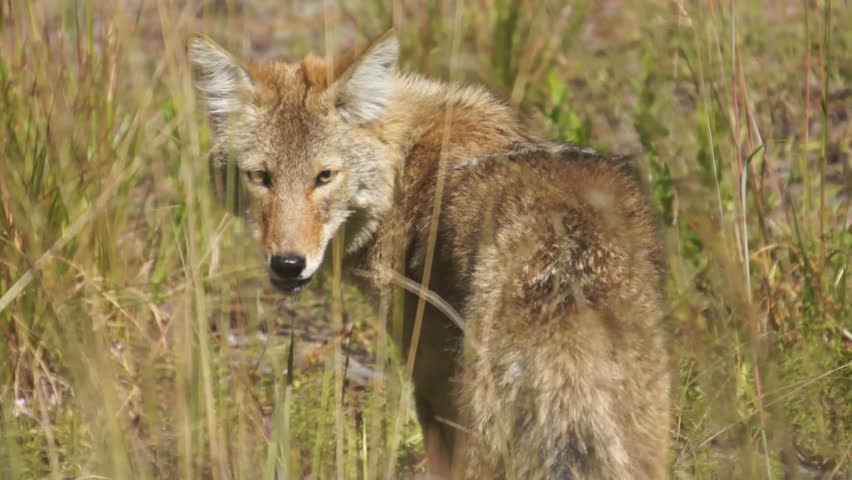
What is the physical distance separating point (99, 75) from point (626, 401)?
2.66m

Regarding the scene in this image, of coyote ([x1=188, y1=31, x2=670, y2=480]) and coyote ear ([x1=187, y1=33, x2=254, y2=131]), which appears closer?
coyote ([x1=188, y1=31, x2=670, y2=480])

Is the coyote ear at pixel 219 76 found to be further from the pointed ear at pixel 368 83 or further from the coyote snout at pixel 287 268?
the coyote snout at pixel 287 268

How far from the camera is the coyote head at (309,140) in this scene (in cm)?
416

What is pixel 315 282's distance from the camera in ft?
19.0

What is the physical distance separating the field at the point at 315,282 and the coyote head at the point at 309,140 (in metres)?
0.16

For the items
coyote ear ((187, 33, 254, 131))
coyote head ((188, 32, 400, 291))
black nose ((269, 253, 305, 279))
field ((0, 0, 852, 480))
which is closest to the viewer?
field ((0, 0, 852, 480))

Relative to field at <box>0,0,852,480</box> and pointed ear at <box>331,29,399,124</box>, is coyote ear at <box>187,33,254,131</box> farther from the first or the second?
pointed ear at <box>331,29,399,124</box>

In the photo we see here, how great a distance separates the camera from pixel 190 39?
432 centimetres

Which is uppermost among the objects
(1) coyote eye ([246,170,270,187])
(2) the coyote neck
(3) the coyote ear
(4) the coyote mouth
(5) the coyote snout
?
(3) the coyote ear

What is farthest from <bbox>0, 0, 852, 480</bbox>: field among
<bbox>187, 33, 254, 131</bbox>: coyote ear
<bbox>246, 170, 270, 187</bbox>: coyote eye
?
<bbox>246, 170, 270, 187</bbox>: coyote eye

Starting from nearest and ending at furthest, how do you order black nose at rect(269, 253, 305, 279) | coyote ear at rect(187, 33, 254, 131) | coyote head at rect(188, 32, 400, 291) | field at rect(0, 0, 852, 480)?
field at rect(0, 0, 852, 480) → black nose at rect(269, 253, 305, 279) → coyote head at rect(188, 32, 400, 291) → coyote ear at rect(187, 33, 254, 131)

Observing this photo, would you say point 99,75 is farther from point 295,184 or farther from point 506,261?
Answer: point 506,261

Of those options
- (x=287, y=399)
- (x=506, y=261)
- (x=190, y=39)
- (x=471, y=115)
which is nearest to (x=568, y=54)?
(x=471, y=115)

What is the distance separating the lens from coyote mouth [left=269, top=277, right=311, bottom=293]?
409 cm
